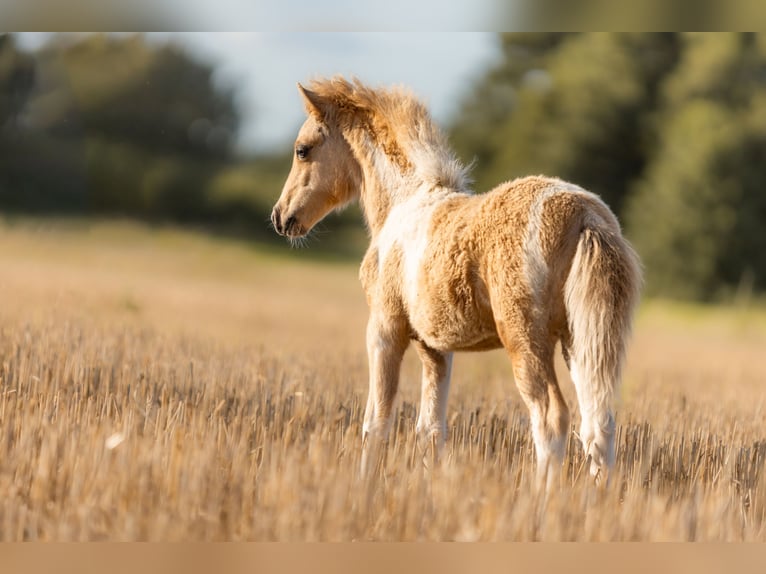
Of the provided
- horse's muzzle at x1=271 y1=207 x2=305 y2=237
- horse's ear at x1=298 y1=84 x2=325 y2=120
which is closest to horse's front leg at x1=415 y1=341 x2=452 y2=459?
horse's muzzle at x1=271 y1=207 x2=305 y2=237

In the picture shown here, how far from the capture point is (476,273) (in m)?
4.54

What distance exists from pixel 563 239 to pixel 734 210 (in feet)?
82.3

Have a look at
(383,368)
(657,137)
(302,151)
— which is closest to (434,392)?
(383,368)

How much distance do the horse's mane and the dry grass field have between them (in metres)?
1.67

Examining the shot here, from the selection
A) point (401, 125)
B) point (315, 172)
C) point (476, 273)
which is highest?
point (401, 125)

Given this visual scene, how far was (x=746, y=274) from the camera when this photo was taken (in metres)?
26.0

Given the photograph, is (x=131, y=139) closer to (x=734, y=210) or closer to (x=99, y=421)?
(x=734, y=210)

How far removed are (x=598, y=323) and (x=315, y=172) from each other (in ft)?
8.67

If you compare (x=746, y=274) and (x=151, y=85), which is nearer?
(x=746, y=274)

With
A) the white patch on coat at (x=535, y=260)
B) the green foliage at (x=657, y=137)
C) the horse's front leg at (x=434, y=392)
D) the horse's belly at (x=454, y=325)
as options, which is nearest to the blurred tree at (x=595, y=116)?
the green foliage at (x=657, y=137)

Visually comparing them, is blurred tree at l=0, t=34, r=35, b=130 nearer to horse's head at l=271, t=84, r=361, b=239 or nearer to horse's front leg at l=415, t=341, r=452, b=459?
horse's head at l=271, t=84, r=361, b=239

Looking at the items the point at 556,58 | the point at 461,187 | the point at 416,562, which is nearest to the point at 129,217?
the point at 556,58

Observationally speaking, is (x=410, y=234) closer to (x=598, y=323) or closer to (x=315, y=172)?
(x=315, y=172)

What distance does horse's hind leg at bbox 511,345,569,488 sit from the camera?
14.0 ft
